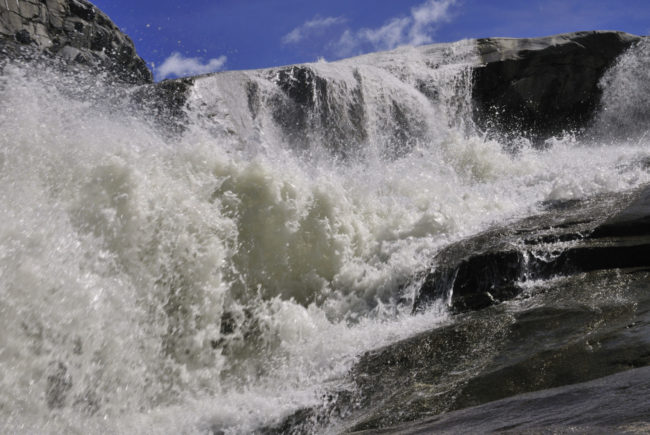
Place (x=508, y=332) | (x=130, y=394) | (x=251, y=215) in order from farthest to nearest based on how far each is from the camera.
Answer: (x=251, y=215)
(x=130, y=394)
(x=508, y=332)

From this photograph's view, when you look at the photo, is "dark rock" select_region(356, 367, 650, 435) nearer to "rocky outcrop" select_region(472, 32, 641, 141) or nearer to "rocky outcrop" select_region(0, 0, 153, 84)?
"rocky outcrop" select_region(472, 32, 641, 141)

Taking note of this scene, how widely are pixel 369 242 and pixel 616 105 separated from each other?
10.6m

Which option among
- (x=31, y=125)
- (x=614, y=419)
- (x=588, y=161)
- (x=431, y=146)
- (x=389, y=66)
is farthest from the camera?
(x=389, y=66)

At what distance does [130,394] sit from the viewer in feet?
13.6

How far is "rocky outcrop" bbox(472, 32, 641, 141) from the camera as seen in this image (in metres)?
14.2

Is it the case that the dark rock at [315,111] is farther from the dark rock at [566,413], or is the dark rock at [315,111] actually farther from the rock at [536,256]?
the dark rock at [566,413]

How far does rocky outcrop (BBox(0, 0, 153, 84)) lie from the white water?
1765cm

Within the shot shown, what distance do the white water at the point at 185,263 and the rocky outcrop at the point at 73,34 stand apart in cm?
1765

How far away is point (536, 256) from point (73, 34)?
27101 mm

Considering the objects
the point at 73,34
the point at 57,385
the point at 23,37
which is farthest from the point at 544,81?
the point at 73,34

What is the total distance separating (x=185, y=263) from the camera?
17.3 feet

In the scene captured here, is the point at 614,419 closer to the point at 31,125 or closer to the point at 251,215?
the point at 251,215

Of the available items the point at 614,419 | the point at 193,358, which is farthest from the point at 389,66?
the point at 614,419

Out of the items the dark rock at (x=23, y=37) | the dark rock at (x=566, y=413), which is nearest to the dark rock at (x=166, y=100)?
the dark rock at (x=566, y=413)
